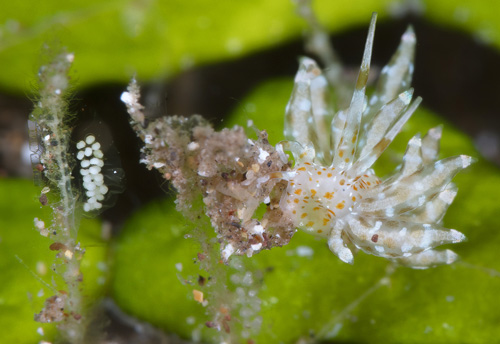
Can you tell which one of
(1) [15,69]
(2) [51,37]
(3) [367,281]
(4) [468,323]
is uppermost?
(1) [15,69]

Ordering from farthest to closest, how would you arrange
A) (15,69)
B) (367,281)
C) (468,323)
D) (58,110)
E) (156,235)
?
(15,69)
(156,235)
(367,281)
(468,323)
(58,110)

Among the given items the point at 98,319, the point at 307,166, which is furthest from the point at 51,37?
the point at 98,319

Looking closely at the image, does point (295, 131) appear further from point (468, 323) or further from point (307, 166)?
point (468, 323)

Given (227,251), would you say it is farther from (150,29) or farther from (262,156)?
(150,29)

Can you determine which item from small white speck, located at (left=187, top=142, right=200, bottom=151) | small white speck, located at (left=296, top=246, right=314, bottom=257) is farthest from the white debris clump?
small white speck, located at (left=296, top=246, right=314, bottom=257)

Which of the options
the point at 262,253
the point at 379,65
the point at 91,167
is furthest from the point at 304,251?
the point at 379,65

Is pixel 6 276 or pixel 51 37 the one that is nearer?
pixel 51 37

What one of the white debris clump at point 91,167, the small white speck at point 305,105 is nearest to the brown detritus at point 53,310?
the white debris clump at point 91,167

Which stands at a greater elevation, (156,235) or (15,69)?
(15,69)
